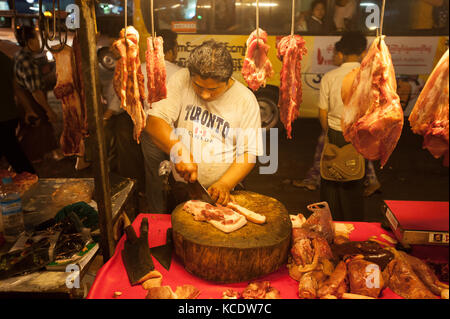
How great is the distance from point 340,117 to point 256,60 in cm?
164

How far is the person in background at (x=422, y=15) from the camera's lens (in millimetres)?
5930

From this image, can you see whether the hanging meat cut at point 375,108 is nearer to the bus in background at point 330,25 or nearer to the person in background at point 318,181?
the person in background at point 318,181

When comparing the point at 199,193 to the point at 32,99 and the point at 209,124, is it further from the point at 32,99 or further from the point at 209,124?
the point at 32,99

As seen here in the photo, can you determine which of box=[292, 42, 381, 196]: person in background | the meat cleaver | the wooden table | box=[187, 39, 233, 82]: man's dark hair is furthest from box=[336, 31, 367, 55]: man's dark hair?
the meat cleaver

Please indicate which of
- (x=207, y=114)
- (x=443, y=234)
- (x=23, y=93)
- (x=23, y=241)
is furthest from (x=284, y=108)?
(x=23, y=93)

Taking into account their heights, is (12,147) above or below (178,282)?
above

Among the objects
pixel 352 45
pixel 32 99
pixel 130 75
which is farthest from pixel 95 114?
pixel 32 99

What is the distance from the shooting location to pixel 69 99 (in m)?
2.78

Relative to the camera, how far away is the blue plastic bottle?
2525mm

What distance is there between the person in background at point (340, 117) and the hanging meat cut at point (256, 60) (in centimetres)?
145

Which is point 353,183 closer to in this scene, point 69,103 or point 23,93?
point 69,103

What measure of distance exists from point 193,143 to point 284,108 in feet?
3.32

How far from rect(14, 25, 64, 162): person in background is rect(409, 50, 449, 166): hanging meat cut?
12.3 ft
